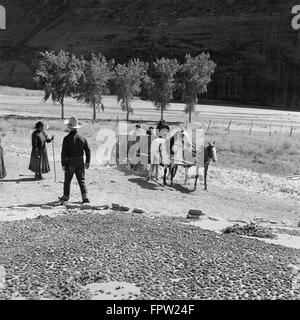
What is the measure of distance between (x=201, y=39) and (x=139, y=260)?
89.7 meters

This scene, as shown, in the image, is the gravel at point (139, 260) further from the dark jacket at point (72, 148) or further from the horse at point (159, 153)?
the horse at point (159, 153)

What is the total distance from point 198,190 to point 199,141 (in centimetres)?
983

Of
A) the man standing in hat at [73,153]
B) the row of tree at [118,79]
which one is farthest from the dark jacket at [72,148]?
the row of tree at [118,79]

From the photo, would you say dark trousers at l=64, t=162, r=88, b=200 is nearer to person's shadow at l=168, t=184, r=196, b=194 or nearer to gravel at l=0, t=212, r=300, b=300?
gravel at l=0, t=212, r=300, b=300

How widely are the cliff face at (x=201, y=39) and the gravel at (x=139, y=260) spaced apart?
77530mm

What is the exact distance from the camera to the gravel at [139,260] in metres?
8.16

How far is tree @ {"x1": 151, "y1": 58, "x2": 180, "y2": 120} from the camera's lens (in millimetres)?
46281

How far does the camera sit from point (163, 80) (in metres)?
46.4

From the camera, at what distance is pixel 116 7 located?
112 metres

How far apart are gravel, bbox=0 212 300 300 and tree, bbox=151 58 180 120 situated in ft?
115

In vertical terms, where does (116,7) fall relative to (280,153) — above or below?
above
